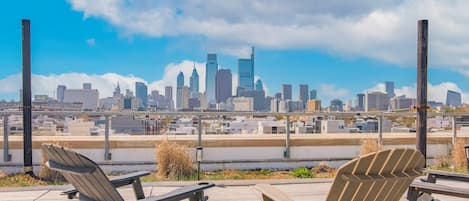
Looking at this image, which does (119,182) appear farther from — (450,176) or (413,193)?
(450,176)

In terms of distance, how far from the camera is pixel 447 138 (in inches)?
343

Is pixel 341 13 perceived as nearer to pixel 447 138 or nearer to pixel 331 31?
pixel 331 31

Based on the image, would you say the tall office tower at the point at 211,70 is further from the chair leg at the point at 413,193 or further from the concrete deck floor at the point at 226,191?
the chair leg at the point at 413,193

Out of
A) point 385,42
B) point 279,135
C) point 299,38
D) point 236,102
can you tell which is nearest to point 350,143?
point 279,135

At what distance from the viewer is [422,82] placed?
629cm

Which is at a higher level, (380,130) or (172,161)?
(380,130)

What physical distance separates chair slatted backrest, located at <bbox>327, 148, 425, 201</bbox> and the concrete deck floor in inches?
64.9

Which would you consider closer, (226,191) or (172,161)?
(226,191)

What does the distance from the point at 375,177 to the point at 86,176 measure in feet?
5.79

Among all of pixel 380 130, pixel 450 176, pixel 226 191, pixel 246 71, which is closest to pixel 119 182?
pixel 226 191

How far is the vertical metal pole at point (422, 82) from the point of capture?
615 centimetres

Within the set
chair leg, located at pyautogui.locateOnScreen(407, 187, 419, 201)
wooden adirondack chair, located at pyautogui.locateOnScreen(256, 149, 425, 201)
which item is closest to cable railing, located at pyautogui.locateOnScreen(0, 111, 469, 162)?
chair leg, located at pyautogui.locateOnScreen(407, 187, 419, 201)

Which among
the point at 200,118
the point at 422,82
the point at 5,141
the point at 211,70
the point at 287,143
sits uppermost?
the point at 211,70

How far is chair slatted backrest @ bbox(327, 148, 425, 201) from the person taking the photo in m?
2.47
